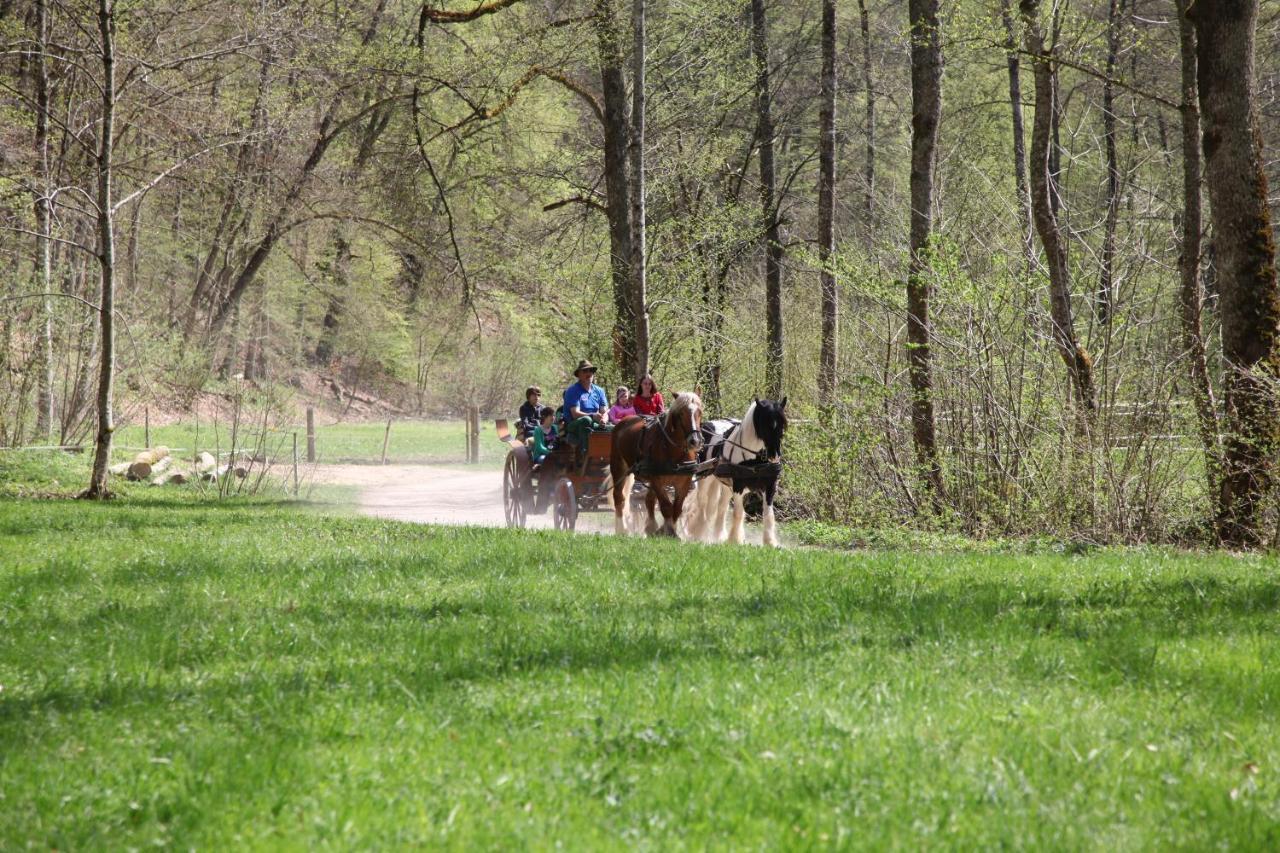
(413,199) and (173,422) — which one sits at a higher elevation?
(413,199)

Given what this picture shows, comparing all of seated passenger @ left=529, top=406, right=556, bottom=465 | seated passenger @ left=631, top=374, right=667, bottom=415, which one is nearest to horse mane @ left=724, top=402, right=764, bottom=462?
seated passenger @ left=631, top=374, right=667, bottom=415

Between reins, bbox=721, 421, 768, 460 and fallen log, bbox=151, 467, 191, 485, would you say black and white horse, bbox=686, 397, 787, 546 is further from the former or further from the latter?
fallen log, bbox=151, 467, 191, 485

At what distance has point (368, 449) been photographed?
39750 mm

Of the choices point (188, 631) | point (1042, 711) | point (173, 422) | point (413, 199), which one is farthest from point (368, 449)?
point (1042, 711)

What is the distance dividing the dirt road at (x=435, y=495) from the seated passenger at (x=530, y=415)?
134 centimetres

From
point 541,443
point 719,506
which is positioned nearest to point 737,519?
point 719,506

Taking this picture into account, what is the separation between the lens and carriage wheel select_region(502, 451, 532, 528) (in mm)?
16828

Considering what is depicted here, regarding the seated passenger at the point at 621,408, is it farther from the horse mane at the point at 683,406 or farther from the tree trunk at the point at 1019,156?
the tree trunk at the point at 1019,156

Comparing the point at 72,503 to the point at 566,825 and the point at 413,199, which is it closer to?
the point at 413,199

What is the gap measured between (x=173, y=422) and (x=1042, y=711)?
137ft

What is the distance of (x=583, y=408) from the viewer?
53.1 ft

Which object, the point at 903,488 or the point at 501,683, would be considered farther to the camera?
the point at 903,488

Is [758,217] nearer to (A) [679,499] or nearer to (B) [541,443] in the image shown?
(B) [541,443]

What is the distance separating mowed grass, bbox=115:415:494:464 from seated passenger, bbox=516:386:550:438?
862cm
